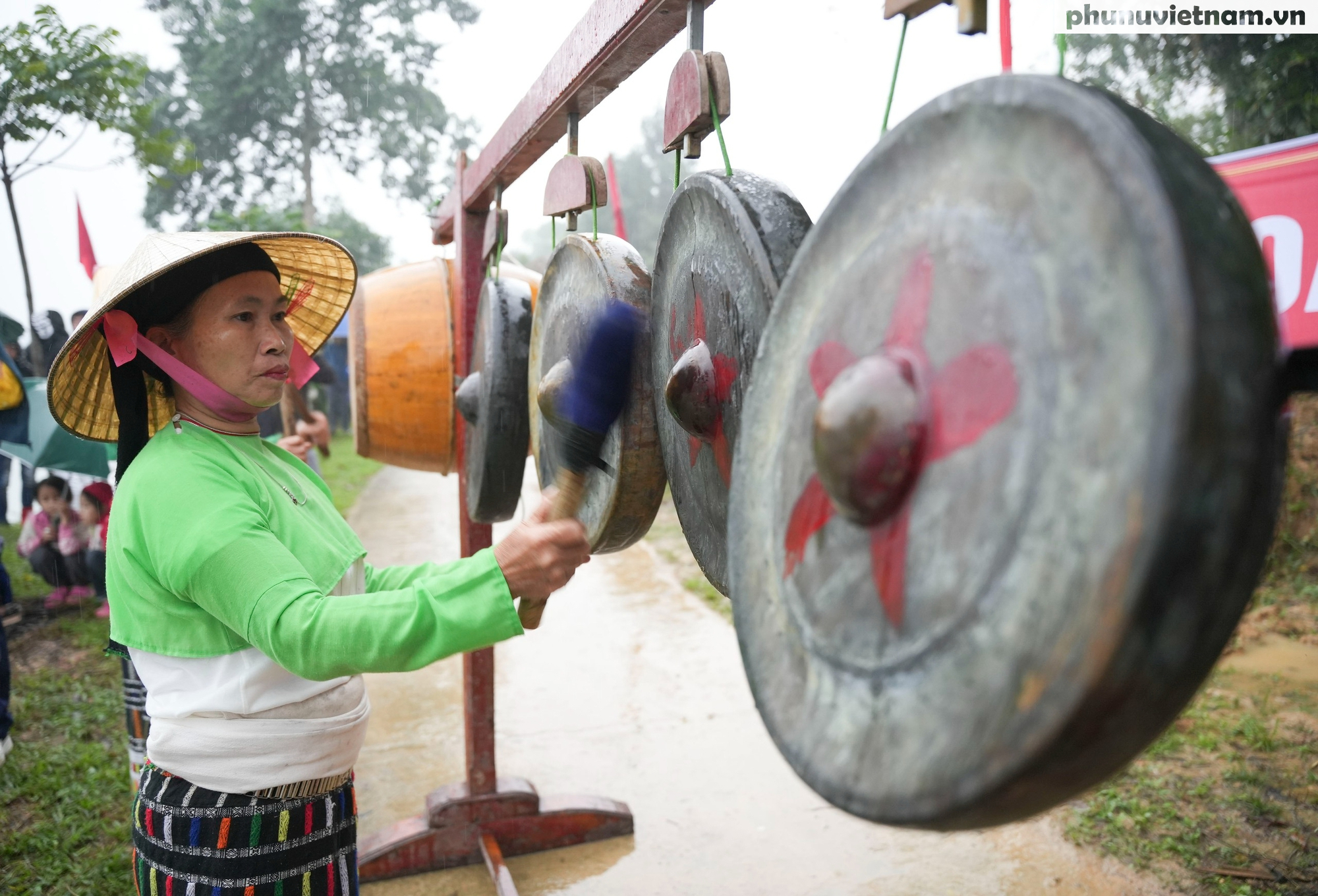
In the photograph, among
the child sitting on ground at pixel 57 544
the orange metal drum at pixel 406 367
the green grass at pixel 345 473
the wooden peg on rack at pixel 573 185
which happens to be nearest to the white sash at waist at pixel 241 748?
the wooden peg on rack at pixel 573 185

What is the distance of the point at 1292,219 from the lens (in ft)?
10.9

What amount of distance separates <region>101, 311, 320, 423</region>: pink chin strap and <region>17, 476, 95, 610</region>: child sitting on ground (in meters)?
5.26

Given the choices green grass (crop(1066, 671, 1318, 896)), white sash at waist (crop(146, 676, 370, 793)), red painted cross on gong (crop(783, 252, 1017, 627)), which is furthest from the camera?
green grass (crop(1066, 671, 1318, 896))

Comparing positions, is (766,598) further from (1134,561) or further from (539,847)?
(539,847)

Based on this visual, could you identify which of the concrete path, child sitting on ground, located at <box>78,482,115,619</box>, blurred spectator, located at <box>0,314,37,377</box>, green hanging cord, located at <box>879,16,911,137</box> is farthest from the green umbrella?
green hanging cord, located at <box>879,16,911,137</box>

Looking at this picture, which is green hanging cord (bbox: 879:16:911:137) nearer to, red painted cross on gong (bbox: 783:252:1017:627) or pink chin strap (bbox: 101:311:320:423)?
red painted cross on gong (bbox: 783:252:1017:627)

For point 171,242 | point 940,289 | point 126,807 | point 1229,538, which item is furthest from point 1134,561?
point 126,807

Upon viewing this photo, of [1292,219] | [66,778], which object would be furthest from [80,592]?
[1292,219]

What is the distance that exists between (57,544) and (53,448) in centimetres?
138

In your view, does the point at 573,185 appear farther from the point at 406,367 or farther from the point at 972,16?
the point at 406,367

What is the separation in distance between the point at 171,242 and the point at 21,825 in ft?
9.77

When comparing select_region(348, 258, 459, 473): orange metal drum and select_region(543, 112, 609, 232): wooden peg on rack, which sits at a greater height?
select_region(543, 112, 609, 232): wooden peg on rack

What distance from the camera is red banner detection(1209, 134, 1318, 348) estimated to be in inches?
127

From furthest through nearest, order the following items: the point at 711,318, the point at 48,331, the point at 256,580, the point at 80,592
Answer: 1. the point at 48,331
2. the point at 80,592
3. the point at 711,318
4. the point at 256,580
